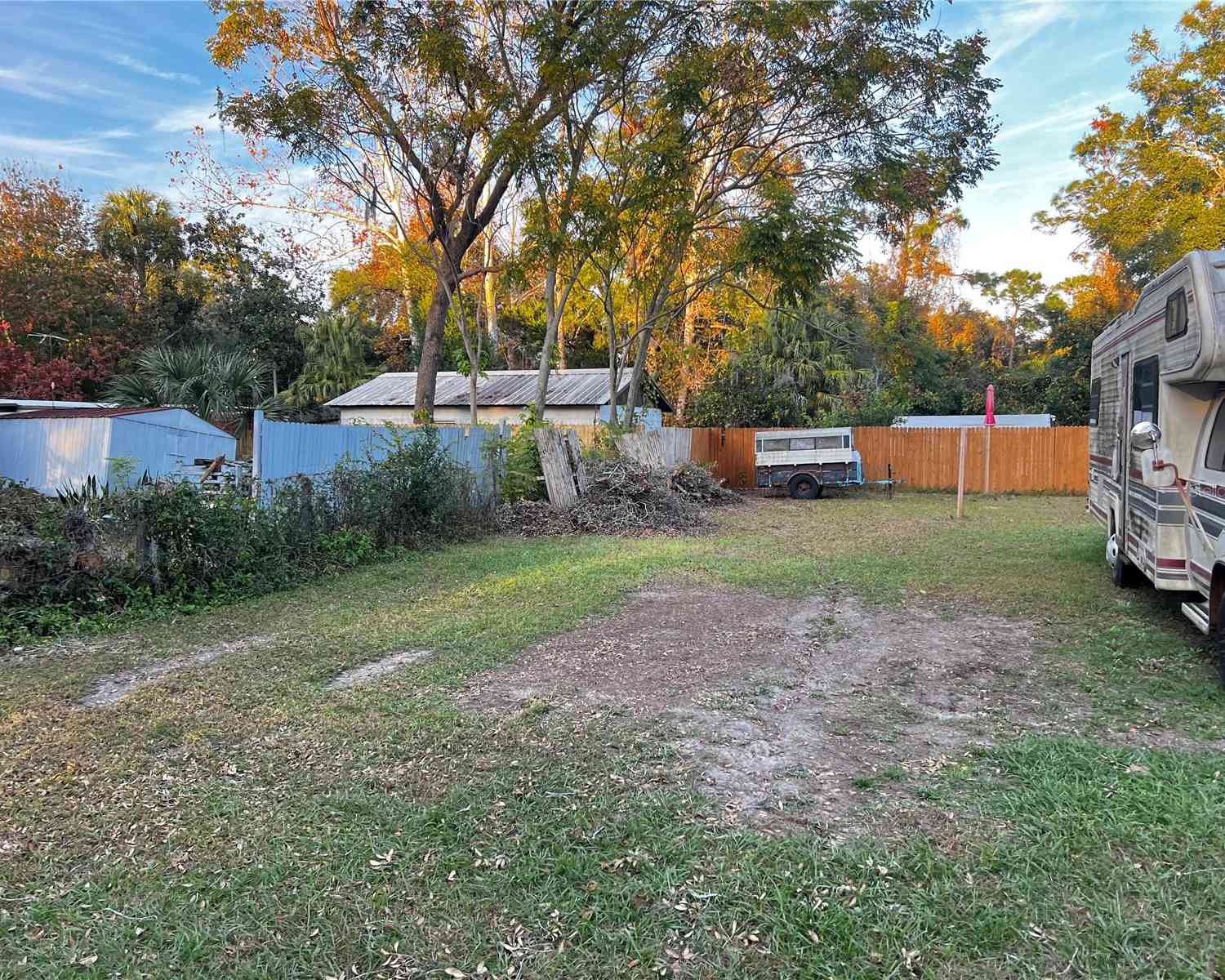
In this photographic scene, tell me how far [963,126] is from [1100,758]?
1374 cm

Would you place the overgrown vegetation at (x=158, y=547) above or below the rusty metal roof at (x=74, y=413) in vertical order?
below

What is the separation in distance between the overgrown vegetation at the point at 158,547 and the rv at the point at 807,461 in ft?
39.9

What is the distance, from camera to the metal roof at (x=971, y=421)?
2167 centimetres

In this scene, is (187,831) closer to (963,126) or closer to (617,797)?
(617,797)

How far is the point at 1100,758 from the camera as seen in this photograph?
3.78 metres

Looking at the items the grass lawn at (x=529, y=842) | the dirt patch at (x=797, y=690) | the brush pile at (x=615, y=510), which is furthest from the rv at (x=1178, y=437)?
the brush pile at (x=615, y=510)

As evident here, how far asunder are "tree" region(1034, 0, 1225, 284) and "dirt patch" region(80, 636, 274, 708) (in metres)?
26.4

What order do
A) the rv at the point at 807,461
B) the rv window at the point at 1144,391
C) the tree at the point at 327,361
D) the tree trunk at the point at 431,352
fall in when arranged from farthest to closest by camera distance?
the tree at the point at 327,361 → the rv at the point at 807,461 → the tree trunk at the point at 431,352 → the rv window at the point at 1144,391

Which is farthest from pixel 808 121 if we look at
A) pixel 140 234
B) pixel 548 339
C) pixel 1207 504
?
pixel 140 234

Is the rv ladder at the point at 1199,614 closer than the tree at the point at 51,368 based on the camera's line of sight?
Yes

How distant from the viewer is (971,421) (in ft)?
75.2

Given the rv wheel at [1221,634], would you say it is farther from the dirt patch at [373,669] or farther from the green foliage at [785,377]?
the green foliage at [785,377]

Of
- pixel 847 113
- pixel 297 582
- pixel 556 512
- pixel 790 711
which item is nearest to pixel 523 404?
pixel 556 512

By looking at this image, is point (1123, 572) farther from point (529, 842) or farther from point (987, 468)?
point (987, 468)
